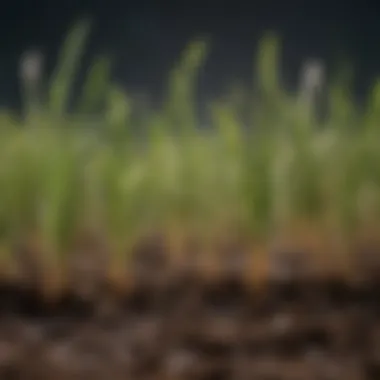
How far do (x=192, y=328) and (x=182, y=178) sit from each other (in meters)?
0.19

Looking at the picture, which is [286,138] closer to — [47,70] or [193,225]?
[193,225]

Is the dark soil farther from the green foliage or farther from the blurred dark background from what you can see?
the blurred dark background

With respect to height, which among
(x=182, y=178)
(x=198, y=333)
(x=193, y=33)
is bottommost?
(x=198, y=333)

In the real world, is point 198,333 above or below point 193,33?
below

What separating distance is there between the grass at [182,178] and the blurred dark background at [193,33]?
0.32 feet

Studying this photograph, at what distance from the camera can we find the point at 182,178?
926 millimetres

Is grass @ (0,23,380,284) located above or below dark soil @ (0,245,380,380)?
above

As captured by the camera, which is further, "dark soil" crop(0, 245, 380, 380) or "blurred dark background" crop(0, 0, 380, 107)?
"blurred dark background" crop(0, 0, 380, 107)

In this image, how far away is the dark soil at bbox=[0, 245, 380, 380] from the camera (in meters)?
0.83

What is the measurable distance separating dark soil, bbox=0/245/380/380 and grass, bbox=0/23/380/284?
61mm

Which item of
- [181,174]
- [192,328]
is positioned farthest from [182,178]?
[192,328]

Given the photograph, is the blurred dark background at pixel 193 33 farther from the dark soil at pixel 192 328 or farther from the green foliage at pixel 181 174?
the dark soil at pixel 192 328

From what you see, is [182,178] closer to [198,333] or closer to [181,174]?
[181,174]

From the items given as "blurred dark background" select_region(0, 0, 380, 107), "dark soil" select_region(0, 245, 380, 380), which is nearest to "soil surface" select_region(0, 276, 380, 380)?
"dark soil" select_region(0, 245, 380, 380)
